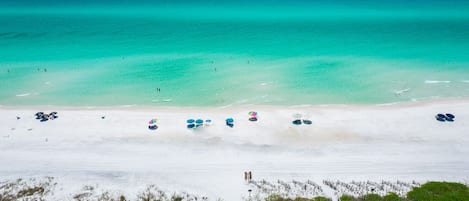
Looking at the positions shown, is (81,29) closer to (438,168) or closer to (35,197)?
(35,197)

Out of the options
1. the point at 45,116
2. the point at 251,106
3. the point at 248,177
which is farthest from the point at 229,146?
the point at 45,116

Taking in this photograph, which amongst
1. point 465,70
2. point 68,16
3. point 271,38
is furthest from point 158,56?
point 68,16

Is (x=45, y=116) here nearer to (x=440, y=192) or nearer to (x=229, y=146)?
(x=229, y=146)

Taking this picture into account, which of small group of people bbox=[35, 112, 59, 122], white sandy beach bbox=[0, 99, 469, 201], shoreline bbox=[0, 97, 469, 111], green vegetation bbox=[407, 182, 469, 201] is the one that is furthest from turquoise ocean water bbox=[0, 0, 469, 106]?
green vegetation bbox=[407, 182, 469, 201]

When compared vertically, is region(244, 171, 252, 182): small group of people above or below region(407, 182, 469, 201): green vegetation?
above

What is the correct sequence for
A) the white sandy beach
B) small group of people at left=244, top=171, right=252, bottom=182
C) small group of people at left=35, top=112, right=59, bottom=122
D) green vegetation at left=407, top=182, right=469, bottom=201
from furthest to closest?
small group of people at left=35, top=112, right=59, bottom=122 < the white sandy beach < small group of people at left=244, top=171, right=252, bottom=182 < green vegetation at left=407, top=182, right=469, bottom=201

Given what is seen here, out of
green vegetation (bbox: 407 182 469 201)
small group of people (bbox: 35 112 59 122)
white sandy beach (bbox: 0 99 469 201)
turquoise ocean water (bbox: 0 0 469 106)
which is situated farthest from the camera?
turquoise ocean water (bbox: 0 0 469 106)

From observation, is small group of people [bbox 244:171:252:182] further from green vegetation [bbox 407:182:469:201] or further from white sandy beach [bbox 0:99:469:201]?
green vegetation [bbox 407:182:469:201]
